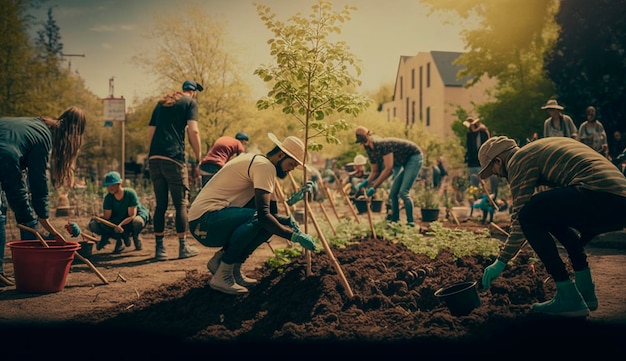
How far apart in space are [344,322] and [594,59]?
29.5 ft

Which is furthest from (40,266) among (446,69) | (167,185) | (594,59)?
(446,69)

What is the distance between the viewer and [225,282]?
4.43 m

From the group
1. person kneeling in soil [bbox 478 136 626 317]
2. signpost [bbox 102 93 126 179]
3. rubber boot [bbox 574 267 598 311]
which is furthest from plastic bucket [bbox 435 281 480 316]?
signpost [bbox 102 93 126 179]

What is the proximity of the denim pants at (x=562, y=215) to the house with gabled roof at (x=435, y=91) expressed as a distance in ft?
80.6

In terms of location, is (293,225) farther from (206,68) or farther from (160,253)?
(206,68)

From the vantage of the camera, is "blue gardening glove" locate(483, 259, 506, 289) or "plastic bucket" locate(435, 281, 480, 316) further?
"blue gardening glove" locate(483, 259, 506, 289)

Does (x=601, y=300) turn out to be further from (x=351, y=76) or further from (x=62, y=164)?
(x=62, y=164)

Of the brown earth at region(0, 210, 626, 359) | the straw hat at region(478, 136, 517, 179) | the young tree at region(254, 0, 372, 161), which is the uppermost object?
the young tree at region(254, 0, 372, 161)

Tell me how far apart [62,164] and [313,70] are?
233 centimetres

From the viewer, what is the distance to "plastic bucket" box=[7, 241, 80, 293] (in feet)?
15.5

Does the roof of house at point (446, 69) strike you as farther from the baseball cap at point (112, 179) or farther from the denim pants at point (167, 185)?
the denim pants at point (167, 185)

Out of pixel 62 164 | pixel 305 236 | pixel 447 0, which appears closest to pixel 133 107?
pixel 447 0

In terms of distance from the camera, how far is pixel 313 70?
4.82 metres

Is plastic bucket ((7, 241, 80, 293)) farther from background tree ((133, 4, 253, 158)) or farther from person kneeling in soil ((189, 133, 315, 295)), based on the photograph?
background tree ((133, 4, 253, 158))
